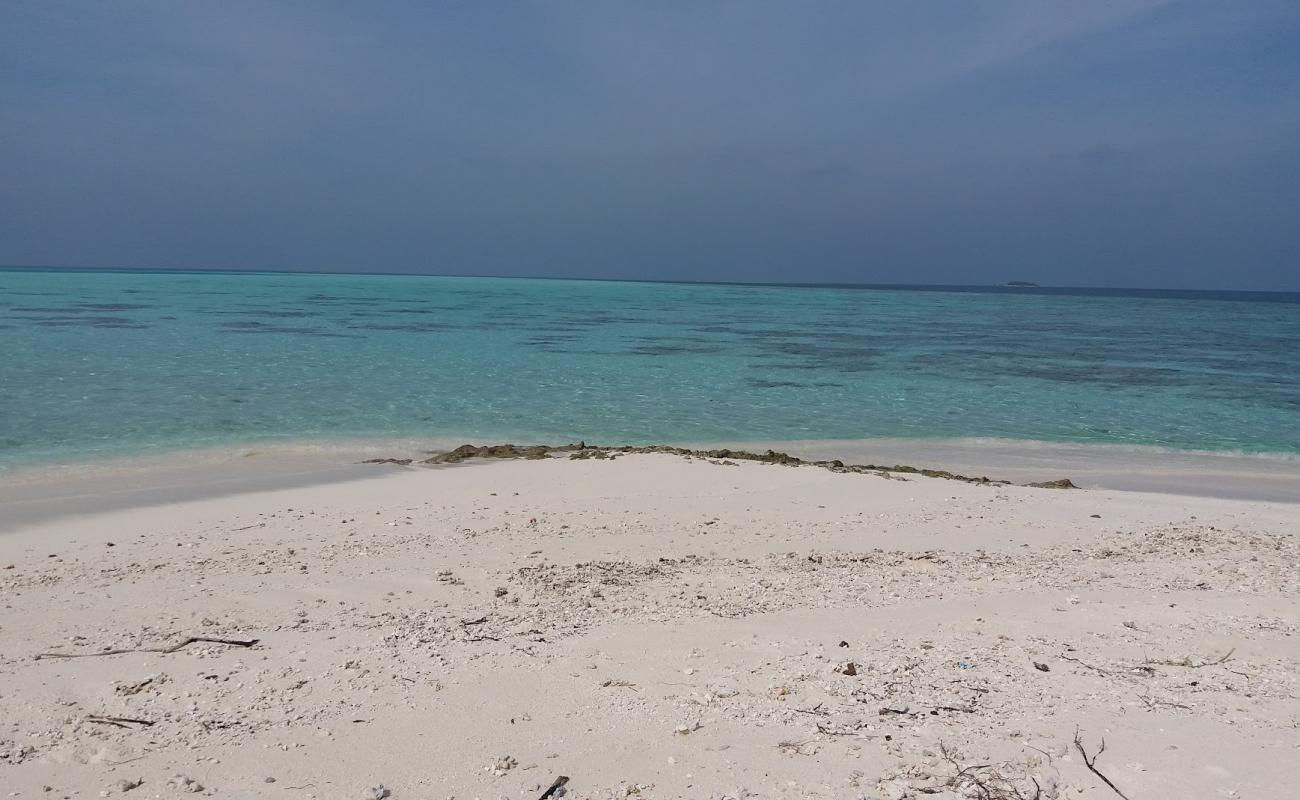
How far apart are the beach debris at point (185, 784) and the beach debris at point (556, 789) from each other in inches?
54.4

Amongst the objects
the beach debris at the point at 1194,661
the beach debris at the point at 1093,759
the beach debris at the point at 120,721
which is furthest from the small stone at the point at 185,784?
the beach debris at the point at 1194,661

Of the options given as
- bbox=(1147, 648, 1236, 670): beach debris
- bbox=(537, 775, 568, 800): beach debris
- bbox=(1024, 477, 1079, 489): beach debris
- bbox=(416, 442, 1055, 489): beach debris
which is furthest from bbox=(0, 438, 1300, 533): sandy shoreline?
bbox=(1147, 648, 1236, 670): beach debris

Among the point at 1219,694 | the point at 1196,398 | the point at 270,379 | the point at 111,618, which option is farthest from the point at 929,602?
the point at 1196,398

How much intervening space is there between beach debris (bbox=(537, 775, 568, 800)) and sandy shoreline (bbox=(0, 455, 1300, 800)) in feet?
0.14

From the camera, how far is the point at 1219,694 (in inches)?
156

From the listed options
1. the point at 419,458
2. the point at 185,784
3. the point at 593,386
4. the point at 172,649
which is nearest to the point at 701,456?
the point at 419,458

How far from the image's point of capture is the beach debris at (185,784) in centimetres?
317

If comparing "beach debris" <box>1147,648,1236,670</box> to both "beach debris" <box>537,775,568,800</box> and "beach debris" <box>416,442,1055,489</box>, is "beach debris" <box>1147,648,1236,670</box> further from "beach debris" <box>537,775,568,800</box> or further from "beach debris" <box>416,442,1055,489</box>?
"beach debris" <box>416,442,1055,489</box>

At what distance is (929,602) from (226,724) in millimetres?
4370

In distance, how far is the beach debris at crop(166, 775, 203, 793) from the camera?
3.17 m

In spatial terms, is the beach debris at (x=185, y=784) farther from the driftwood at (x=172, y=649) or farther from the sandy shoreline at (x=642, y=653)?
the driftwood at (x=172, y=649)

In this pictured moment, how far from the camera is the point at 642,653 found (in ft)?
14.9

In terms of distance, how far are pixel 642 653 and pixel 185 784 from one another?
2.28 metres

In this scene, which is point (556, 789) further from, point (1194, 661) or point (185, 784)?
point (1194, 661)
